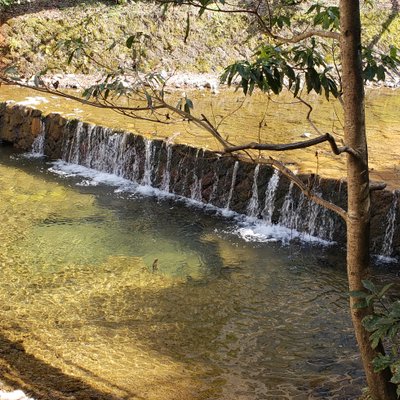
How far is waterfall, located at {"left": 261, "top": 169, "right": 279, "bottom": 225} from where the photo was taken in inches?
335

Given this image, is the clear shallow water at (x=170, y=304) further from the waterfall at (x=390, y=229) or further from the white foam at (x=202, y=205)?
the waterfall at (x=390, y=229)

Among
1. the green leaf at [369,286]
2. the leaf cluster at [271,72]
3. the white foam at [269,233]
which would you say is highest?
the leaf cluster at [271,72]

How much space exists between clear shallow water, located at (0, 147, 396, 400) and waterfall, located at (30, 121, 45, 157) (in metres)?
2.61

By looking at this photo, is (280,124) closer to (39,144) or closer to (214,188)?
(214,188)

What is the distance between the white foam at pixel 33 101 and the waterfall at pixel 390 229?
7.13 meters

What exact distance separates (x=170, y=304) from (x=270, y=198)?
289 centimetres

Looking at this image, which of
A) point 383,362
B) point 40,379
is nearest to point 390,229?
point 40,379

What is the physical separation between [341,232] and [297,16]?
1079 cm

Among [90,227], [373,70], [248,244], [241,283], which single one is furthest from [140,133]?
[373,70]

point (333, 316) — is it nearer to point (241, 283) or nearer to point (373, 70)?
point (241, 283)

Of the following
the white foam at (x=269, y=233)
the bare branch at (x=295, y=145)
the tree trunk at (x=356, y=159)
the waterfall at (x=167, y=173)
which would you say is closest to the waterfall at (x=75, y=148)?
the waterfall at (x=167, y=173)

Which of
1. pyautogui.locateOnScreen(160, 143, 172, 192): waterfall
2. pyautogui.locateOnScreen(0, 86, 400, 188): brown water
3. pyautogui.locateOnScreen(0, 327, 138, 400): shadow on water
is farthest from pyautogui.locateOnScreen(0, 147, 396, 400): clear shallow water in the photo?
pyautogui.locateOnScreen(0, 86, 400, 188): brown water

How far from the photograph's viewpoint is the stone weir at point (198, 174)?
308 inches

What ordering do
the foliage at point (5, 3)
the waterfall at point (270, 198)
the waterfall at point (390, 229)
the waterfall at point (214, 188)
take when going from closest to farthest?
the waterfall at point (390, 229) → the waterfall at point (270, 198) → the waterfall at point (214, 188) → the foliage at point (5, 3)
